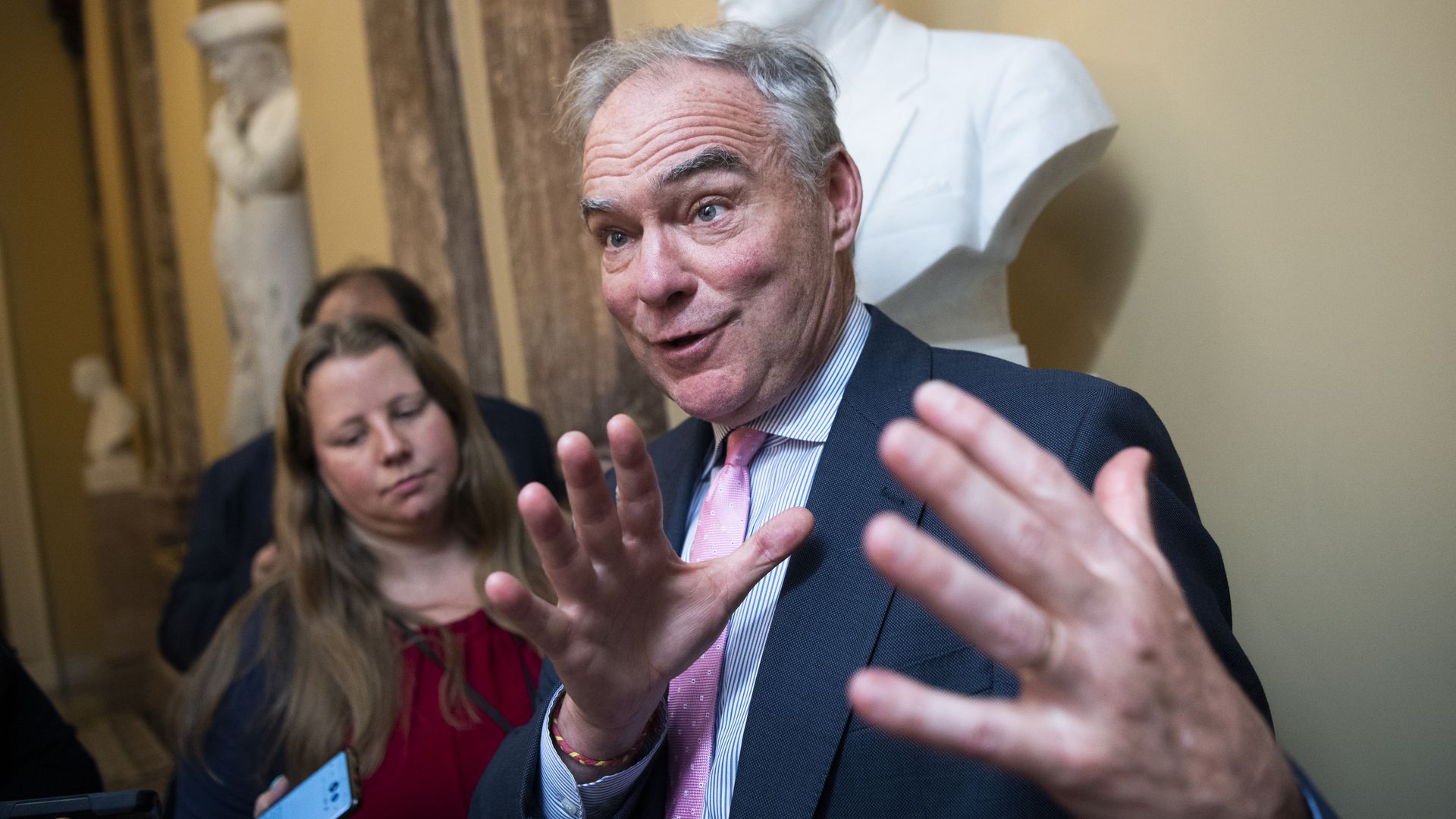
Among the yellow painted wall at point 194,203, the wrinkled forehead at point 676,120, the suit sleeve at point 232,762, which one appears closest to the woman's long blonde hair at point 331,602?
the suit sleeve at point 232,762

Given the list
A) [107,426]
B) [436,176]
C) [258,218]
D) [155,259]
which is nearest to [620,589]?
[436,176]

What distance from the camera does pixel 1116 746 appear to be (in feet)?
2.30

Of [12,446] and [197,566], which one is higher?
[197,566]

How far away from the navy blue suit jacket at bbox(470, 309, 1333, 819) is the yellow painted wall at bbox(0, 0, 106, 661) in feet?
29.0

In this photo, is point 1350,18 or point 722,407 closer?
point 722,407

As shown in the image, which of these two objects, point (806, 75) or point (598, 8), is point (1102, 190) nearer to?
point (806, 75)

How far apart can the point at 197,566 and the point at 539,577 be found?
1463 millimetres

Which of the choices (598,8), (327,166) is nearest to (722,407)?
(598,8)

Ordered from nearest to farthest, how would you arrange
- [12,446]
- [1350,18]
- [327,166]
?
[1350,18], [327,166], [12,446]

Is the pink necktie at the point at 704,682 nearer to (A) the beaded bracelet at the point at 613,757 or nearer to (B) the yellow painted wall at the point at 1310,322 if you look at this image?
(A) the beaded bracelet at the point at 613,757

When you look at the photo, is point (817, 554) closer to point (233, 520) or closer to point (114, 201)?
point (233, 520)

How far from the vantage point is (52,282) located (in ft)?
29.1

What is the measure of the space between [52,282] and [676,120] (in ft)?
29.9

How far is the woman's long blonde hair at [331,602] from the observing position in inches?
74.6
